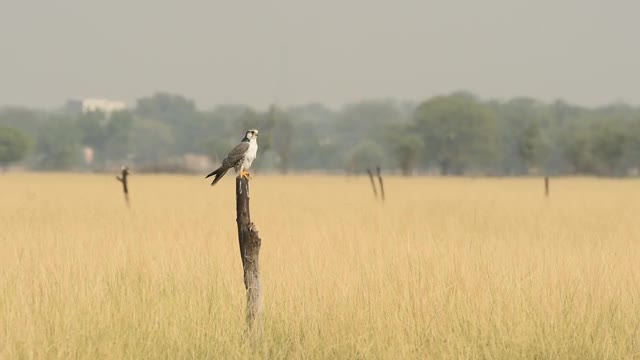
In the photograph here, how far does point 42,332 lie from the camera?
6730 millimetres

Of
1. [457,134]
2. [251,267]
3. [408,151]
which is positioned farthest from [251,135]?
Result: [457,134]

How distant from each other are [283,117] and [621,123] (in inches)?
2321

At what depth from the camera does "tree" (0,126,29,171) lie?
11475cm

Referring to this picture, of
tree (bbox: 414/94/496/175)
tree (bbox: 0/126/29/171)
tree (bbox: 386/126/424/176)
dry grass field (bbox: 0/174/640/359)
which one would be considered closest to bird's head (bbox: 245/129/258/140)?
dry grass field (bbox: 0/174/640/359)

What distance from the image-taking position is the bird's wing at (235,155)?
9.37m

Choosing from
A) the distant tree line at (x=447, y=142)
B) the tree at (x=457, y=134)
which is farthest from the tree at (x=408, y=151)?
the tree at (x=457, y=134)

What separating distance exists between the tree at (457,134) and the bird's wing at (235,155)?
397 feet

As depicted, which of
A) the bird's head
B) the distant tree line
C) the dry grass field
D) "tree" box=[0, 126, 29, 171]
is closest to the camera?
the dry grass field

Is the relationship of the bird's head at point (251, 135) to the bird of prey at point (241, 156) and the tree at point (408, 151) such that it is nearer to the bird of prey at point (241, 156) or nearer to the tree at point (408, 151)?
the bird of prey at point (241, 156)

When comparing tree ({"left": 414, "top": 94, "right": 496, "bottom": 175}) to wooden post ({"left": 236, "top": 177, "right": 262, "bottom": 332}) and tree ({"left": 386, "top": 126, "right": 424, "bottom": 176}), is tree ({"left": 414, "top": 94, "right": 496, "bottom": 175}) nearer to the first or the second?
tree ({"left": 386, "top": 126, "right": 424, "bottom": 176})

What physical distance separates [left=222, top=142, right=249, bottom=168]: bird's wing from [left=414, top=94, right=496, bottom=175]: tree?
120890 mm

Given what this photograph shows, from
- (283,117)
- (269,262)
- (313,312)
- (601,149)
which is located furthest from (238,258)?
(283,117)

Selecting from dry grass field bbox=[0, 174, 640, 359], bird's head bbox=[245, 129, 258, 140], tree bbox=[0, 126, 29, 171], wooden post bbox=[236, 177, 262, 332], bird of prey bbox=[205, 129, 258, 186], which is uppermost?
tree bbox=[0, 126, 29, 171]

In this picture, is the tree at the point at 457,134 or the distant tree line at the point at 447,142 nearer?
the distant tree line at the point at 447,142
